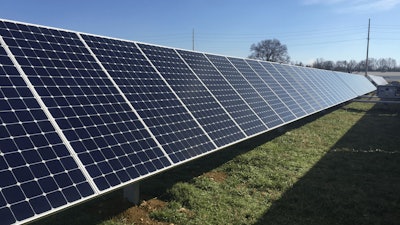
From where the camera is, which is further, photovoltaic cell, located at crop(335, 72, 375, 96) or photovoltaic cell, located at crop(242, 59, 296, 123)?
photovoltaic cell, located at crop(335, 72, 375, 96)

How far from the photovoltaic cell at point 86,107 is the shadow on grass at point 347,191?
3.73 meters

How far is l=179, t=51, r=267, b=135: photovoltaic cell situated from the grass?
1546 millimetres

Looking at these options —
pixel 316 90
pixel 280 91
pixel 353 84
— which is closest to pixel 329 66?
pixel 353 84

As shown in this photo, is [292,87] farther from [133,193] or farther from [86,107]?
[86,107]

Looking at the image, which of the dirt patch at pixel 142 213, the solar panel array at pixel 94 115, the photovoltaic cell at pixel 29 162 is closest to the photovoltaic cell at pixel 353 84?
the solar panel array at pixel 94 115

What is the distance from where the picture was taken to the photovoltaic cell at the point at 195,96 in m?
12.2

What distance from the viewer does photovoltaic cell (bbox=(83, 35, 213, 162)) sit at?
1022 cm

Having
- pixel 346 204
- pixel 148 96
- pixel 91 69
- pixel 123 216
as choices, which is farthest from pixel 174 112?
pixel 346 204

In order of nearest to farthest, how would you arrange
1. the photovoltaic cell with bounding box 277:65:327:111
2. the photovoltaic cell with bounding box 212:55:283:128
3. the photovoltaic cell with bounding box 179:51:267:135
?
the photovoltaic cell with bounding box 179:51:267:135
the photovoltaic cell with bounding box 212:55:283:128
the photovoltaic cell with bounding box 277:65:327:111

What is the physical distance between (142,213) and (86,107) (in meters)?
3.17

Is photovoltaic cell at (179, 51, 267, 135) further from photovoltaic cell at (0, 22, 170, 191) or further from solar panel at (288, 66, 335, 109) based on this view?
solar panel at (288, 66, 335, 109)

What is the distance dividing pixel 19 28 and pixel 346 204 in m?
10.3

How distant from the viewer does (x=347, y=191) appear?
1176 centimetres

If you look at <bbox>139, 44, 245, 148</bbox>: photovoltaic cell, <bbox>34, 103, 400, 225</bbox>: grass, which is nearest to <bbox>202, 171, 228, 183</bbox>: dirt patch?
<bbox>34, 103, 400, 225</bbox>: grass
